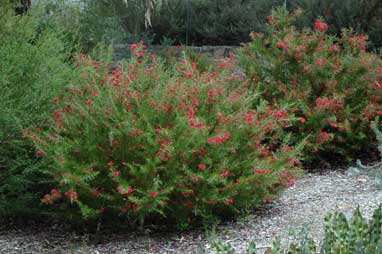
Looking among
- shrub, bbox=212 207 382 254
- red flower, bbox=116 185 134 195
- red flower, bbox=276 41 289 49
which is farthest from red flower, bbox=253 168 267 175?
red flower, bbox=276 41 289 49

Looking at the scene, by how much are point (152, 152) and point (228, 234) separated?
75cm

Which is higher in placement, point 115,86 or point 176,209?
point 115,86

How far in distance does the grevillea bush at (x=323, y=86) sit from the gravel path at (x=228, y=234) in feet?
3.19

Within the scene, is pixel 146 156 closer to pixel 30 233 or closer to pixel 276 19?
pixel 30 233

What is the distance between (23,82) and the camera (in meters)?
5.04

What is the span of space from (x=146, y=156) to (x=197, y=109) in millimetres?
654

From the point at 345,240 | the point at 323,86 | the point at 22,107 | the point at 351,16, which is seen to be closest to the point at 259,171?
the point at 345,240

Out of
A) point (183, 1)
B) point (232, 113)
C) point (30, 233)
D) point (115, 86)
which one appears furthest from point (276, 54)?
point (183, 1)

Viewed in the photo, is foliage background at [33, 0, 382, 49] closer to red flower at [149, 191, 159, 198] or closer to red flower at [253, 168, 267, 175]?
red flower at [253, 168, 267, 175]

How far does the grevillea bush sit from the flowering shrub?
143cm

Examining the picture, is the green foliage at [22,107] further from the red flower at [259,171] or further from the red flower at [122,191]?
the red flower at [259,171]

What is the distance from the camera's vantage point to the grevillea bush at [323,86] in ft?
20.4

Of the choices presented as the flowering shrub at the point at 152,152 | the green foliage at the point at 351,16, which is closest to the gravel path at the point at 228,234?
the flowering shrub at the point at 152,152

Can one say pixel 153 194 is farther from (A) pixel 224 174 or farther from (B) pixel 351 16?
(B) pixel 351 16
